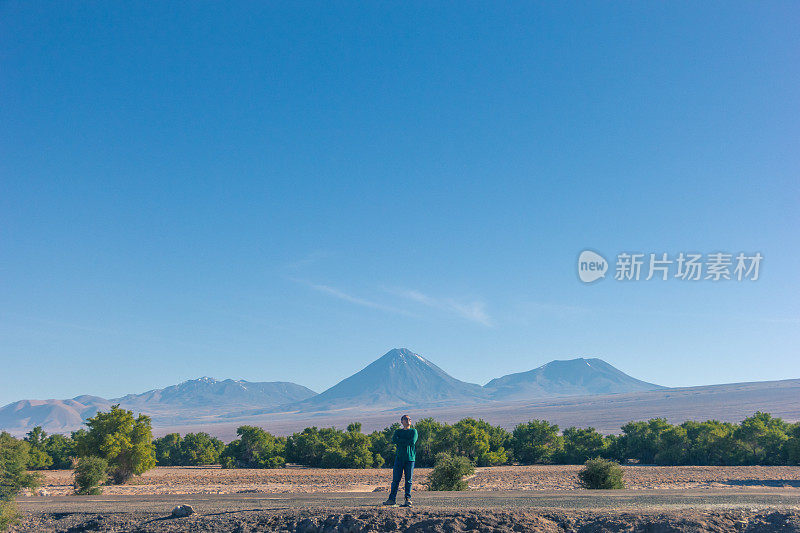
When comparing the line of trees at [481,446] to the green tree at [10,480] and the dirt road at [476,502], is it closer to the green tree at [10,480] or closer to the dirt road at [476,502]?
the green tree at [10,480]

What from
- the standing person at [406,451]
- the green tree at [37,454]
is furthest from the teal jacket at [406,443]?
the green tree at [37,454]

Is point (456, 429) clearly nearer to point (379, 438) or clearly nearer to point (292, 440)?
point (379, 438)

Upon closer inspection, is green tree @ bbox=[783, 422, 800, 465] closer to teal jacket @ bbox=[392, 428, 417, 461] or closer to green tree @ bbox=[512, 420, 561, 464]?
green tree @ bbox=[512, 420, 561, 464]

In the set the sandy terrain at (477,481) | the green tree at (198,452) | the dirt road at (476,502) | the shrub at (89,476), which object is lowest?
the green tree at (198,452)

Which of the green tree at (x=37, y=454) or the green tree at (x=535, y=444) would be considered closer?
the green tree at (x=37, y=454)

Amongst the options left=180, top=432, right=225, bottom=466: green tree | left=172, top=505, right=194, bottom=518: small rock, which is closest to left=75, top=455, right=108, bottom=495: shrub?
left=172, top=505, right=194, bottom=518: small rock

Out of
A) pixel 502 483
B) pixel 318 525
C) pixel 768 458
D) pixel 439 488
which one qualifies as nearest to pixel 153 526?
pixel 318 525

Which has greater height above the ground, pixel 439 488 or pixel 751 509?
pixel 751 509

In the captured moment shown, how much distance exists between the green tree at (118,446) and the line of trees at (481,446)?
0.29 ft

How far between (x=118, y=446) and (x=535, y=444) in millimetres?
33654

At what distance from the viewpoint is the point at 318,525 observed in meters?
11.6

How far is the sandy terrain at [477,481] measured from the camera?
88.4ft

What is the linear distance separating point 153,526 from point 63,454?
45.9m

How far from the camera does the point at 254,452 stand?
4797 centimetres
